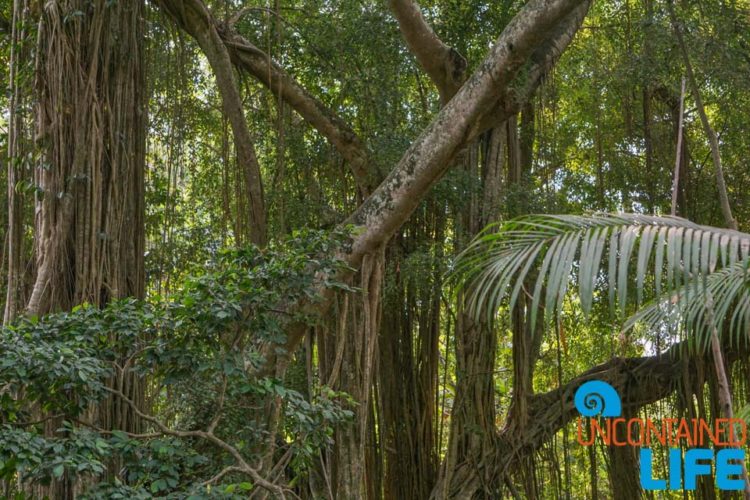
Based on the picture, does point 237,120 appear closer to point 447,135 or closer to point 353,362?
point 447,135

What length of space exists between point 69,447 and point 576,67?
4852 millimetres

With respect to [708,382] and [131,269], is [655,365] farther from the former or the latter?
[131,269]

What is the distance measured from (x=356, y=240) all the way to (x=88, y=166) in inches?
46.5

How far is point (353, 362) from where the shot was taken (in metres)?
4.75

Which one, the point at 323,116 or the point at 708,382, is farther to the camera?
the point at 708,382

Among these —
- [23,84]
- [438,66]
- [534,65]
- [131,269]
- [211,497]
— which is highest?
[534,65]

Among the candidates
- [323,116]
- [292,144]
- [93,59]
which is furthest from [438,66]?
[93,59]

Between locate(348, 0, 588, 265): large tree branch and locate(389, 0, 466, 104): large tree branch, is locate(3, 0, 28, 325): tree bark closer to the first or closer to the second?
locate(348, 0, 588, 265): large tree branch

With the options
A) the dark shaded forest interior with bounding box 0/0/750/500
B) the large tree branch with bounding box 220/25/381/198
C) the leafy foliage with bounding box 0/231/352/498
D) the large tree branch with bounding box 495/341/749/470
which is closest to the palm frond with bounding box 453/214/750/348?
the dark shaded forest interior with bounding box 0/0/750/500

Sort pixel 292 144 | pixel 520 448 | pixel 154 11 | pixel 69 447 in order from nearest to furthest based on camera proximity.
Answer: pixel 69 447, pixel 154 11, pixel 292 144, pixel 520 448

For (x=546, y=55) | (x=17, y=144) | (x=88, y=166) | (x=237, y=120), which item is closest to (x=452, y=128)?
(x=237, y=120)

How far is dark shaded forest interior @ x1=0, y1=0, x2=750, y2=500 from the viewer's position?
2.86m

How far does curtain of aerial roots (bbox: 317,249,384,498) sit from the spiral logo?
1.56 metres

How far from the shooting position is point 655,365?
594 centimetres
